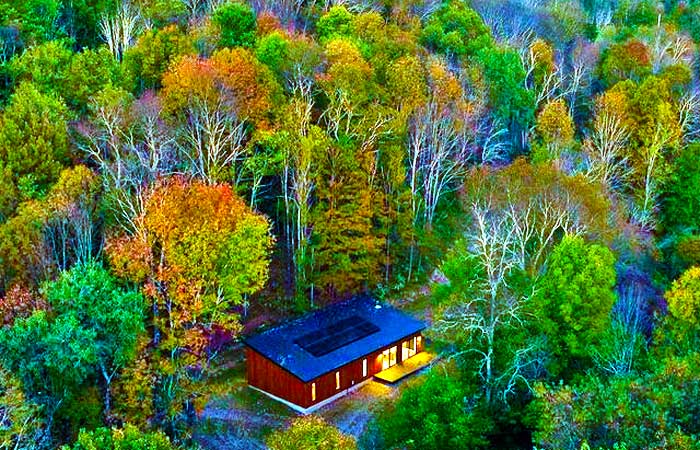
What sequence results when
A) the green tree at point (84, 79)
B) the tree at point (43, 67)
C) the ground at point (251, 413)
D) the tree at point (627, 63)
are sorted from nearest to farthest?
the ground at point (251, 413)
the tree at point (43, 67)
the green tree at point (84, 79)
the tree at point (627, 63)

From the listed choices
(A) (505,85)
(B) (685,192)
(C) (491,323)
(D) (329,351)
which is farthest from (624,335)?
(A) (505,85)

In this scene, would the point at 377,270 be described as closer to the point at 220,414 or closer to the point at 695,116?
the point at 220,414

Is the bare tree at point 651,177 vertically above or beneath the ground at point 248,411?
above

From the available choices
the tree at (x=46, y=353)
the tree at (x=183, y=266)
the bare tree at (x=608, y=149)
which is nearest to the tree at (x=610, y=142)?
the bare tree at (x=608, y=149)

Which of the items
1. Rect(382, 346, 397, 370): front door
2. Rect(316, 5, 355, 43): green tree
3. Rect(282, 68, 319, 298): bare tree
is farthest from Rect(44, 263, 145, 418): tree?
Rect(316, 5, 355, 43): green tree

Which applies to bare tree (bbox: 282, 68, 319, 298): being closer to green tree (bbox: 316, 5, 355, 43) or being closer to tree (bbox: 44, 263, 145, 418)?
green tree (bbox: 316, 5, 355, 43)

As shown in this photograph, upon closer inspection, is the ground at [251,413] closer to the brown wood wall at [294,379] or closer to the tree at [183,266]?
the brown wood wall at [294,379]
